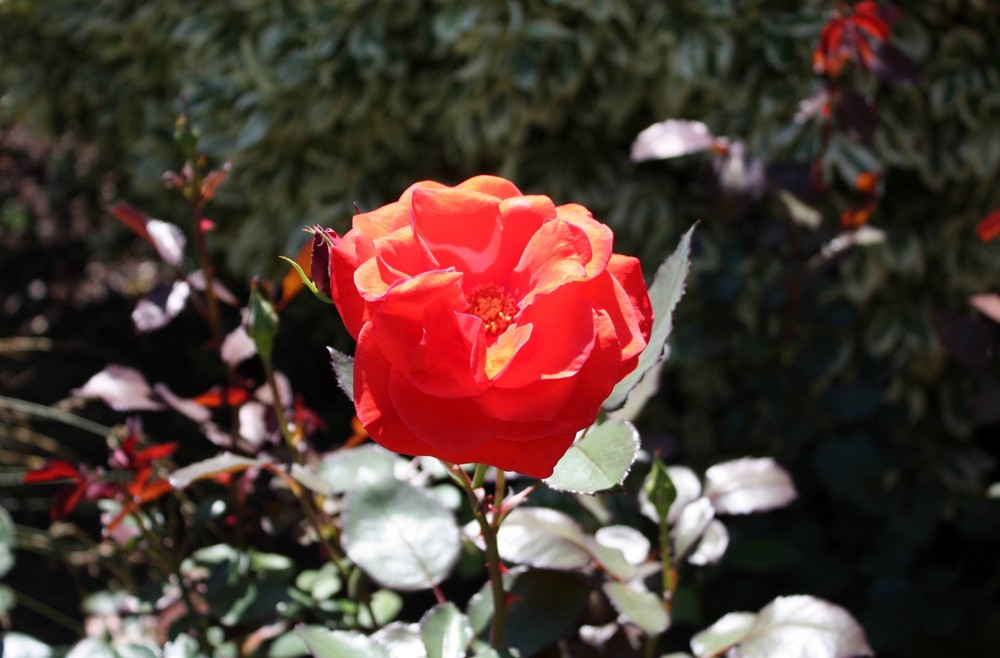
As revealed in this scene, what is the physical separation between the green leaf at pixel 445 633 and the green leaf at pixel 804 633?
0.29 metres

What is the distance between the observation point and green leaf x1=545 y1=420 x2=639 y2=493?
669mm

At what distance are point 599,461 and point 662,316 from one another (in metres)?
0.14

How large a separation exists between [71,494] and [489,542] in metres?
0.58

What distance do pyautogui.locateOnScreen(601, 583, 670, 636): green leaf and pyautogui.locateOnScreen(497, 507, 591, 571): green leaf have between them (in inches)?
1.6

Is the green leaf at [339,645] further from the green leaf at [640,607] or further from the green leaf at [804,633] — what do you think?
the green leaf at [804,633]

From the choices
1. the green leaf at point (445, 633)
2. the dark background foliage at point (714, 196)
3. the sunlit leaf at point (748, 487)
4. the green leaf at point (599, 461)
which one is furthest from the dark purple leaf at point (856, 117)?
the green leaf at point (445, 633)

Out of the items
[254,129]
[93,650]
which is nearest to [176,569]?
[93,650]

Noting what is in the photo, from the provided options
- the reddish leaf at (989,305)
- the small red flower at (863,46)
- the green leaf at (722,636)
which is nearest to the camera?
the green leaf at (722,636)

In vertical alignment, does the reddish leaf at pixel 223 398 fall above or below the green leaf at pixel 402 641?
above

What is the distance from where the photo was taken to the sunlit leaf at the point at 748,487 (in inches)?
43.2

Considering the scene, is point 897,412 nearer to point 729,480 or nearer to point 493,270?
point 729,480

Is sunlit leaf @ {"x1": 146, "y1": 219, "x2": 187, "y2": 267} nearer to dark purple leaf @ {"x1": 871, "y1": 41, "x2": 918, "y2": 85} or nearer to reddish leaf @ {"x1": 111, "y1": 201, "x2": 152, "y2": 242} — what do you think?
reddish leaf @ {"x1": 111, "y1": 201, "x2": 152, "y2": 242}

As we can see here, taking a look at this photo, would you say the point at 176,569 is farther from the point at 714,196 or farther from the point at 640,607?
the point at 714,196

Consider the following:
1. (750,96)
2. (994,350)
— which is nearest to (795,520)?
(994,350)
